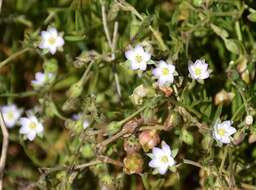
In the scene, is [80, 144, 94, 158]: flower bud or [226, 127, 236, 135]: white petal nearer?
[226, 127, 236, 135]: white petal

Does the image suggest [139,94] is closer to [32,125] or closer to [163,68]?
[163,68]

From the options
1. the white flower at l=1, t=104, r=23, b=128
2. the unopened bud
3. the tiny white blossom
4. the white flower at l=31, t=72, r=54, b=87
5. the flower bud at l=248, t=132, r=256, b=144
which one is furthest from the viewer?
the white flower at l=1, t=104, r=23, b=128

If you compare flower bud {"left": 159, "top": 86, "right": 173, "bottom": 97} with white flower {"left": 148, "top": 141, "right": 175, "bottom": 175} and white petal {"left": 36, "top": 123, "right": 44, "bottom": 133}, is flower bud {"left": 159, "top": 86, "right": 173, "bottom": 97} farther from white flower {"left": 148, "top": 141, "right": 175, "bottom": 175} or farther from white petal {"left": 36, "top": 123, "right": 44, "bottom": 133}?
white petal {"left": 36, "top": 123, "right": 44, "bottom": 133}

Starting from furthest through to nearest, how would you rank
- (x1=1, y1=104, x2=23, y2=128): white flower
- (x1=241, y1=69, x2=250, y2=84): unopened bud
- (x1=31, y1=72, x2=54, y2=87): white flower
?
(x1=1, y1=104, x2=23, y2=128): white flower < (x1=31, y1=72, x2=54, y2=87): white flower < (x1=241, y1=69, x2=250, y2=84): unopened bud

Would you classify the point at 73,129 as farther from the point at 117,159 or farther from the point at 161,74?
the point at 161,74

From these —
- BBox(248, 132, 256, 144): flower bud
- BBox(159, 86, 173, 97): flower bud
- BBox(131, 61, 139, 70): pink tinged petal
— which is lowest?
BBox(248, 132, 256, 144): flower bud

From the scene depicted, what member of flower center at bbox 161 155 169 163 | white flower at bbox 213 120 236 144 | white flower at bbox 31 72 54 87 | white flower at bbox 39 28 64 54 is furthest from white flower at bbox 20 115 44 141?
white flower at bbox 213 120 236 144

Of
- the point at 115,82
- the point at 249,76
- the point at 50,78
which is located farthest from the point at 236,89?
the point at 50,78

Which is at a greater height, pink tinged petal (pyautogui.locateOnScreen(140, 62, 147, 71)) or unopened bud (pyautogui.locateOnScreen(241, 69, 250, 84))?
pink tinged petal (pyautogui.locateOnScreen(140, 62, 147, 71))
